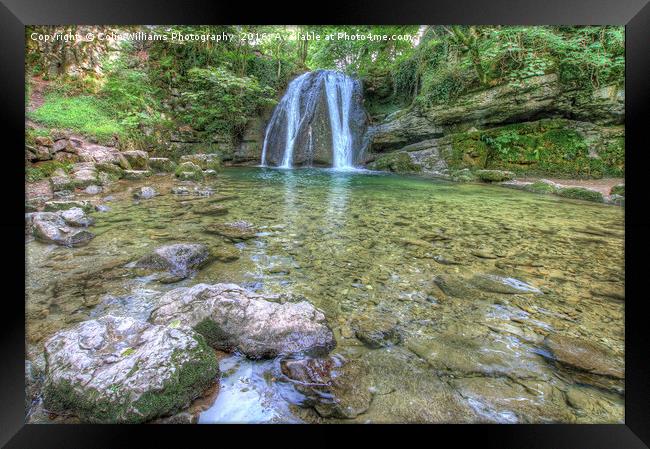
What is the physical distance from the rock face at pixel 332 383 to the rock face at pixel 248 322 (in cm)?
10

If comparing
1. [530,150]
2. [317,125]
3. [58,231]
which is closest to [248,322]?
[58,231]

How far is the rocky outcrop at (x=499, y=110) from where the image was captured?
644 cm

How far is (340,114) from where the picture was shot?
1151 cm

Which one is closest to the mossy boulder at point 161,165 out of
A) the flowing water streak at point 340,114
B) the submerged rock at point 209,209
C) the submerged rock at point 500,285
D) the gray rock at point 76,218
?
the submerged rock at point 209,209

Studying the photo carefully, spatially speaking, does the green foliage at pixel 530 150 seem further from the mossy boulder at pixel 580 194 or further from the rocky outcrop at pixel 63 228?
the rocky outcrop at pixel 63 228

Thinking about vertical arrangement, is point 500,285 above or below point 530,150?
below

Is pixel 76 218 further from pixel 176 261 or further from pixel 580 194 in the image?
pixel 580 194

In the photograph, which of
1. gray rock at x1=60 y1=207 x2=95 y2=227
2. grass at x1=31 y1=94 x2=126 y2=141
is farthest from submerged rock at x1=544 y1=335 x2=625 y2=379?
gray rock at x1=60 y1=207 x2=95 y2=227

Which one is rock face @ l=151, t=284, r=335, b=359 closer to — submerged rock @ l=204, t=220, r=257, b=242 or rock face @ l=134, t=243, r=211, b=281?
rock face @ l=134, t=243, r=211, b=281

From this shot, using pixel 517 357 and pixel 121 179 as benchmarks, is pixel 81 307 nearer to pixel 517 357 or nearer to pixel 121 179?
pixel 517 357

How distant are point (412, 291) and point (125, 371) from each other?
1.53m

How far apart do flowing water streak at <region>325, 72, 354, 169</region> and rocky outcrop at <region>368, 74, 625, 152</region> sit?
159 centimetres
